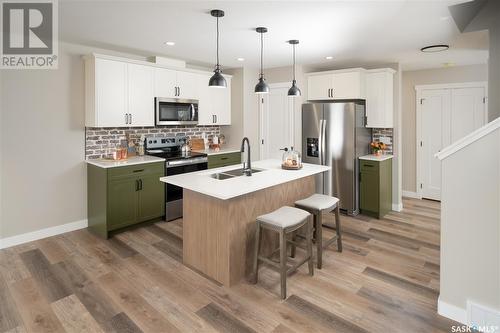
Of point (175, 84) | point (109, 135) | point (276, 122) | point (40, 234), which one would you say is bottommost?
point (40, 234)

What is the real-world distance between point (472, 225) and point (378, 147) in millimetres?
3063

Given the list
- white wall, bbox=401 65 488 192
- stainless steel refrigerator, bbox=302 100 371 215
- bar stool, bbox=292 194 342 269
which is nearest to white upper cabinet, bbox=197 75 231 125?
stainless steel refrigerator, bbox=302 100 371 215

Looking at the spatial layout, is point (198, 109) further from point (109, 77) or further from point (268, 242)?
point (268, 242)

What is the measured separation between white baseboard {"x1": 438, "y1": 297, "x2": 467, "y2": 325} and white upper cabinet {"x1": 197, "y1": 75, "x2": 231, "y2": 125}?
4.12 metres

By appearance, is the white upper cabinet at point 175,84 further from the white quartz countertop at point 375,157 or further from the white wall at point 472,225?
the white wall at point 472,225

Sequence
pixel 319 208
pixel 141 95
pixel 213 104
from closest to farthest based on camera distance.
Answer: pixel 319 208 → pixel 141 95 → pixel 213 104

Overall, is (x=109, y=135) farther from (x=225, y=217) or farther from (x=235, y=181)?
(x=225, y=217)

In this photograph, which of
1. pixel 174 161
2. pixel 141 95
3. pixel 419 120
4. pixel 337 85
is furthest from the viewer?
pixel 419 120

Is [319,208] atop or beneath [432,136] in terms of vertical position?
beneath

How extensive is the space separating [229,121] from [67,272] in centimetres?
361

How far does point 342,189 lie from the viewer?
16.0 feet

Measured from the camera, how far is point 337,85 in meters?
4.98

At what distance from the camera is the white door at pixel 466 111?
520 centimetres

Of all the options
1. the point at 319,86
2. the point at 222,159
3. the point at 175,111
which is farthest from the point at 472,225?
the point at 175,111
